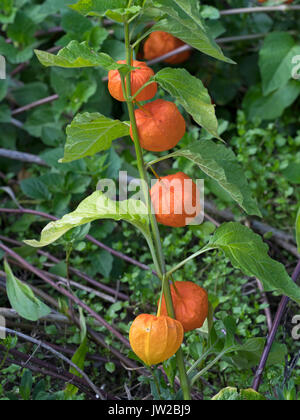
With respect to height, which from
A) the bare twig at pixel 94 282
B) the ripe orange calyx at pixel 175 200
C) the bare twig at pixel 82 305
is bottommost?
the bare twig at pixel 94 282

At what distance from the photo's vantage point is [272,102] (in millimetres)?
1529

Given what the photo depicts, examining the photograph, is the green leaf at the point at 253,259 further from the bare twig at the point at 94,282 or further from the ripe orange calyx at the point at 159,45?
the ripe orange calyx at the point at 159,45

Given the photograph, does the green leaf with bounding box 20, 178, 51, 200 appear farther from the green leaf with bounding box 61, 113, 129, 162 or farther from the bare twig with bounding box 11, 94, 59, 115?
the green leaf with bounding box 61, 113, 129, 162

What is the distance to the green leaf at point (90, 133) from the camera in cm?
63

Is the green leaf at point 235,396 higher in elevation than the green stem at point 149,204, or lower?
lower

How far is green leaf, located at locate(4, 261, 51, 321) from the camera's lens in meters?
0.75

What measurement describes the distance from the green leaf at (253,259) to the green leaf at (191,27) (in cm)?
20

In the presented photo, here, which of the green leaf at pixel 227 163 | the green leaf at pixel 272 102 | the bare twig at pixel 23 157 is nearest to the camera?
the green leaf at pixel 227 163

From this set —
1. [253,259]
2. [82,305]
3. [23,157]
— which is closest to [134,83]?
[253,259]

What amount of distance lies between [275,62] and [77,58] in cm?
102

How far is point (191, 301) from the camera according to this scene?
2.24 feet

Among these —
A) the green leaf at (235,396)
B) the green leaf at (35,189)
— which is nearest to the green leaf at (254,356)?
the green leaf at (235,396)

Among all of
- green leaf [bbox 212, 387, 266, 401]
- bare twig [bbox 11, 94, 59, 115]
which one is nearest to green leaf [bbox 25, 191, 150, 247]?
green leaf [bbox 212, 387, 266, 401]

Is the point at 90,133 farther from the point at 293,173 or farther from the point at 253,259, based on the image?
the point at 293,173
